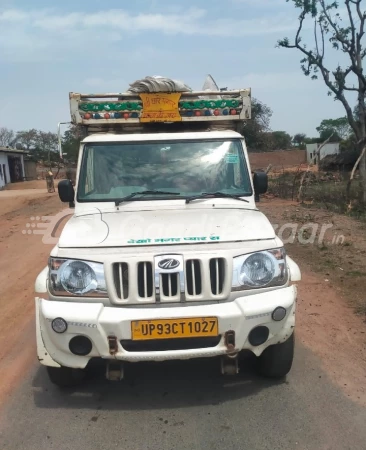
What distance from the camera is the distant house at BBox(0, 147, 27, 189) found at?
37.0 m

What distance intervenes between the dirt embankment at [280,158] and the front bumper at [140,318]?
133ft

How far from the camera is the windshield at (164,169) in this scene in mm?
4566

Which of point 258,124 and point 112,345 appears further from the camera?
point 258,124

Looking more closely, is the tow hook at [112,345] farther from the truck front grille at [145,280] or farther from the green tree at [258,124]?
the green tree at [258,124]

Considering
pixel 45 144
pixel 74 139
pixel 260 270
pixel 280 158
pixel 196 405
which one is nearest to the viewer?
pixel 260 270

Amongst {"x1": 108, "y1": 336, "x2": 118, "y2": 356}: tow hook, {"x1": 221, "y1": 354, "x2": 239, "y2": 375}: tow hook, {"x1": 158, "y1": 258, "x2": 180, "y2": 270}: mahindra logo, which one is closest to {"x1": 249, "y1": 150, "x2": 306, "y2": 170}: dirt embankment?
{"x1": 221, "y1": 354, "x2": 239, "y2": 375}: tow hook

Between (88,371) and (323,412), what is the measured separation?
1886 millimetres

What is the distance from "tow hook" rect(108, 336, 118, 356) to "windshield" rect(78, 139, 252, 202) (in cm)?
166

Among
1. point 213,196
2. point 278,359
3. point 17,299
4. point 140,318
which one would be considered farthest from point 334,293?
point 17,299

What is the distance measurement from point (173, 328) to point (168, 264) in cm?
43

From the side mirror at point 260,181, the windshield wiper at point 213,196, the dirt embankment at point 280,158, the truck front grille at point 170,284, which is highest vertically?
the side mirror at point 260,181

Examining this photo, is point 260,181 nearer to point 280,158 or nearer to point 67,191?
point 67,191

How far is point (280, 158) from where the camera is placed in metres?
45.3

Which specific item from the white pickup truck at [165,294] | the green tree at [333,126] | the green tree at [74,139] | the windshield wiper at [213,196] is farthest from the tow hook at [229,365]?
the green tree at [333,126]
